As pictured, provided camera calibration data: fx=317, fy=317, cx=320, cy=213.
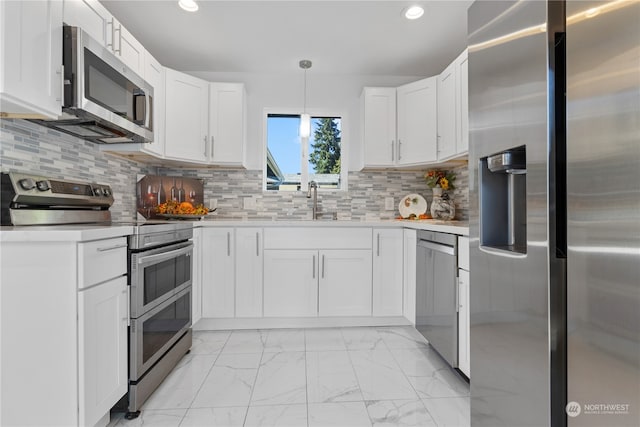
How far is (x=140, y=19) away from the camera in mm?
2393

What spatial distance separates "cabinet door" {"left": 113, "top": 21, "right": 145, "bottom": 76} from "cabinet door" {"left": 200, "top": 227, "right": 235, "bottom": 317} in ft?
4.34

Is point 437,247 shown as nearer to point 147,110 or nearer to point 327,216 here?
point 327,216

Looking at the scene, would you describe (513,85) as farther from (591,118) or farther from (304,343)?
(304,343)

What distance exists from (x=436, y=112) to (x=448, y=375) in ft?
7.02

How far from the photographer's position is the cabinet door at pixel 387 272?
2789 mm

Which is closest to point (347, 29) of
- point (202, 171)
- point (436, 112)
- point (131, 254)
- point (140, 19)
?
point (436, 112)

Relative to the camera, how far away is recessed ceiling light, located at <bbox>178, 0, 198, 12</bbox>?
220 centimetres

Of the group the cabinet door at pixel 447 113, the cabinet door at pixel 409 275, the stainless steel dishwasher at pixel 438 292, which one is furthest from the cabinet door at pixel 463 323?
the cabinet door at pixel 447 113

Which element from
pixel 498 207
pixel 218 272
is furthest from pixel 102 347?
pixel 498 207

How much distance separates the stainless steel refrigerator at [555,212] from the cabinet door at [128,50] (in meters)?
2.08

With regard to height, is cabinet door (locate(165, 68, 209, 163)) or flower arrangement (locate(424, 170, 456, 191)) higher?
cabinet door (locate(165, 68, 209, 163))

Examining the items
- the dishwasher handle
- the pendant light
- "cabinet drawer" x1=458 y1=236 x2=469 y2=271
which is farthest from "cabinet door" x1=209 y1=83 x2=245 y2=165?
"cabinet drawer" x1=458 y1=236 x2=469 y2=271

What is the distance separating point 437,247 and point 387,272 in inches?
29.7

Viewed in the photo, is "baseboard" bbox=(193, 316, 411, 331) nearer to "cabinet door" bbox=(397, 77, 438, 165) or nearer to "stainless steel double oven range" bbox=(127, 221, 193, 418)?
"stainless steel double oven range" bbox=(127, 221, 193, 418)
